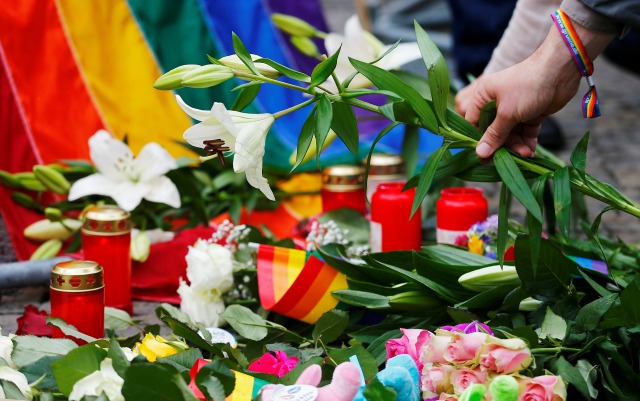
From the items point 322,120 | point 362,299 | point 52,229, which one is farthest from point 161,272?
point 322,120

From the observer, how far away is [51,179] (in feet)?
6.51

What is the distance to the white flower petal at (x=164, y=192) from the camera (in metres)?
1.93

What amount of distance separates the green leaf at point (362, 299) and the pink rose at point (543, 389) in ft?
1.15

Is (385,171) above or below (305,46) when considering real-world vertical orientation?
below

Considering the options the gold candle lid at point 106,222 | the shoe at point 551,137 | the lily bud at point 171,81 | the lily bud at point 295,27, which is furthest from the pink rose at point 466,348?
the shoe at point 551,137

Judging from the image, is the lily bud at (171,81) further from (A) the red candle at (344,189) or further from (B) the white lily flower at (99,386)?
(A) the red candle at (344,189)

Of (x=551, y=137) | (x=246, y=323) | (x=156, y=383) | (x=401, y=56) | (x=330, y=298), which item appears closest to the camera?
(x=156, y=383)

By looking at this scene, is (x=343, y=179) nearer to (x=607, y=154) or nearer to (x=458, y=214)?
(x=458, y=214)

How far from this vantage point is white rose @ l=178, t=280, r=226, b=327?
5.25 ft

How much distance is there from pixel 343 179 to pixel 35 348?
949 millimetres

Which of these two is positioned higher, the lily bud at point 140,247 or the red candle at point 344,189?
the red candle at point 344,189

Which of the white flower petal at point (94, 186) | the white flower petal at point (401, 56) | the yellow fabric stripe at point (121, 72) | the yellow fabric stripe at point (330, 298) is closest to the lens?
the yellow fabric stripe at point (330, 298)

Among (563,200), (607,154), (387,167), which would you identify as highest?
(563,200)

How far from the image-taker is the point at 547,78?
4.16 ft
